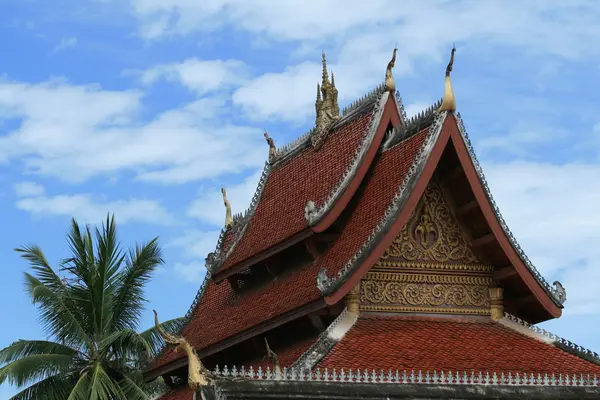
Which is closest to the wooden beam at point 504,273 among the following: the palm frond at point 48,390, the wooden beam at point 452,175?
the wooden beam at point 452,175

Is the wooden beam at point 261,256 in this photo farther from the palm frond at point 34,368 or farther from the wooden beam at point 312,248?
the palm frond at point 34,368

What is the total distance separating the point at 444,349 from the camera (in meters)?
18.8

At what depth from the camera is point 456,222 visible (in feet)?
67.3

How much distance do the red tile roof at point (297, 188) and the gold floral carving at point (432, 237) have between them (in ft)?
5.75

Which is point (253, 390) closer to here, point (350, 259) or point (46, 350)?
point (350, 259)

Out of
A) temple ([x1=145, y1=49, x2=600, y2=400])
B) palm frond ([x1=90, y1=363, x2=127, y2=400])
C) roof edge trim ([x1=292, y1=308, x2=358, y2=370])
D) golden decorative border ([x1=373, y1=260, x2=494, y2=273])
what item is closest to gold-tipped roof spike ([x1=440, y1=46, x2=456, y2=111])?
temple ([x1=145, y1=49, x2=600, y2=400])

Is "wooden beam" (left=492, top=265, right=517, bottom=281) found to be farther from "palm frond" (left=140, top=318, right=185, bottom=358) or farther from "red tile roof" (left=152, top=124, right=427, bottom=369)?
"palm frond" (left=140, top=318, right=185, bottom=358)

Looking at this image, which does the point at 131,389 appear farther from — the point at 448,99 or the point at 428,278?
the point at 448,99

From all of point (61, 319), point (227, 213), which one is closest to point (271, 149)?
point (227, 213)

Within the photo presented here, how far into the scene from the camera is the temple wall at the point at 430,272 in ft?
65.4

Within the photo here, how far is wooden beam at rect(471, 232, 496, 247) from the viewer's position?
792 inches

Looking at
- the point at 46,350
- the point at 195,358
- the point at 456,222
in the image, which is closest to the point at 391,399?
the point at 195,358

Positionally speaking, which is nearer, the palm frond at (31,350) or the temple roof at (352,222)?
the temple roof at (352,222)

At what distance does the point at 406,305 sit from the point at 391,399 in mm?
3042
